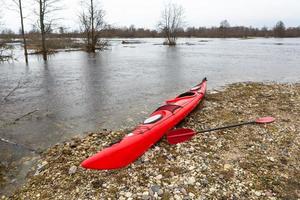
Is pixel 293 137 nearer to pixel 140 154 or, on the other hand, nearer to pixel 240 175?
pixel 240 175

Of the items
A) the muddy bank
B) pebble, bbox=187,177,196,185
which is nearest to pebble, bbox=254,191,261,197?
the muddy bank

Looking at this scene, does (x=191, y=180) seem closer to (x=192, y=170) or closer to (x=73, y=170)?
(x=192, y=170)

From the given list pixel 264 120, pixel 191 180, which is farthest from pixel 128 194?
pixel 264 120

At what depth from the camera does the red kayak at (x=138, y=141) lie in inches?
157

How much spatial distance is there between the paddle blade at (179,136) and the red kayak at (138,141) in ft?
0.55

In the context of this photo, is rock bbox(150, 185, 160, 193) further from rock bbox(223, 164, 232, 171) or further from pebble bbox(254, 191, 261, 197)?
pebble bbox(254, 191, 261, 197)

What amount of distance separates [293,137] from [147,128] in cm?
292

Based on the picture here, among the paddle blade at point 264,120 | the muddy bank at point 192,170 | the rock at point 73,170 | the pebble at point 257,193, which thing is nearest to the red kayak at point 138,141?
the muddy bank at point 192,170

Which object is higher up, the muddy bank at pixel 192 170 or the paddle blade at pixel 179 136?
the paddle blade at pixel 179 136

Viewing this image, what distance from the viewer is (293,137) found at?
523cm

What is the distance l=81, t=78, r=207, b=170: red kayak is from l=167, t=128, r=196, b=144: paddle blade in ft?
0.55

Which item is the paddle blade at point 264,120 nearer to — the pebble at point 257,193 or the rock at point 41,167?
the pebble at point 257,193

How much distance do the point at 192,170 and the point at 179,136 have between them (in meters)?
0.91

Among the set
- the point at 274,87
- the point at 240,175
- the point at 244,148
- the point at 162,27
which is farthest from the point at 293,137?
the point at 162,27
